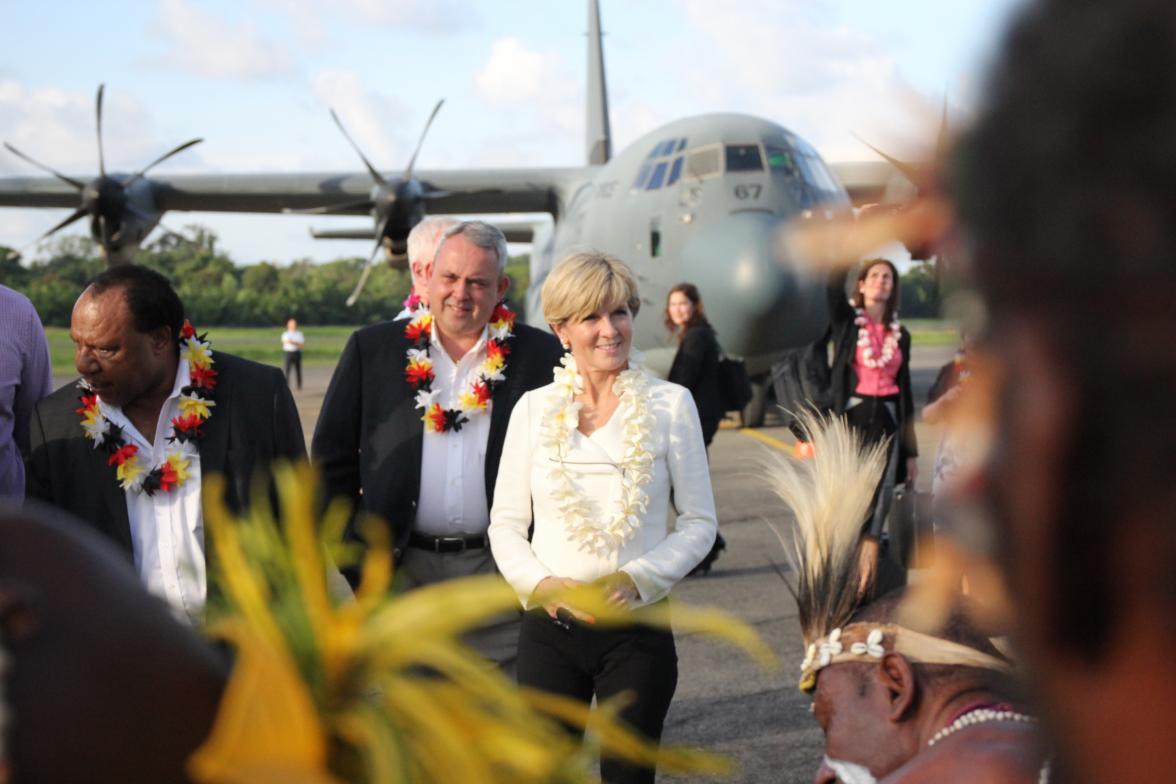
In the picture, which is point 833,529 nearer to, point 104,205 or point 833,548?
point 833,548

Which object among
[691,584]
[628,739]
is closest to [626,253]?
[691,584]

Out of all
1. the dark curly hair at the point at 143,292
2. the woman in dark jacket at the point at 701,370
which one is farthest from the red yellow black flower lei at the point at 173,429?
the woman in dark jacket at the point at 701,370

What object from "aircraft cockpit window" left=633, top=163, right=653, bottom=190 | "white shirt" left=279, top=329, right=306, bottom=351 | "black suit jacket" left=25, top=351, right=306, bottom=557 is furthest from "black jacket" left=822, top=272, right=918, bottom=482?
"white shirt" left=279, top=329, right=306, bottom=351

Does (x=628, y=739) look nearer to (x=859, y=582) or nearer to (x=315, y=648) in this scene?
(x=315, y=648)

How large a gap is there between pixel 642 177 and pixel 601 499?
9.68m

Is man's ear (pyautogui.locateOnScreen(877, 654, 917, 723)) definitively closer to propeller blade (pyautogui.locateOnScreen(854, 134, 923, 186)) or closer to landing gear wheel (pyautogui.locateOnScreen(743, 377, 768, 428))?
propeller blade (pyautogui.locateOnScreen(854, 134, 923, 186))

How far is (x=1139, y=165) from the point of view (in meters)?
0.38

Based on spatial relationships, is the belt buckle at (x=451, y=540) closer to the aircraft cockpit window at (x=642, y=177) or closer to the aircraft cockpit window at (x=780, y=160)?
the aircraft cockpit window at (x=780, y=160)

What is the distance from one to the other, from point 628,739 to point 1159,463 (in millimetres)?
374

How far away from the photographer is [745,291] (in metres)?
10.9

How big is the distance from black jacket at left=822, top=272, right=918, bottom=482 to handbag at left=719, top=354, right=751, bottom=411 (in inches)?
18.7

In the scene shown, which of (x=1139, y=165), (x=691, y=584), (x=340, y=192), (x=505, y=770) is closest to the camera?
(x=1139, y=165)

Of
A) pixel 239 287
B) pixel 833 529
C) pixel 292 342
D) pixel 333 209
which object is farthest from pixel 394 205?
pixel 239 287

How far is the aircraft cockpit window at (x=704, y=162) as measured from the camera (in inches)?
467
